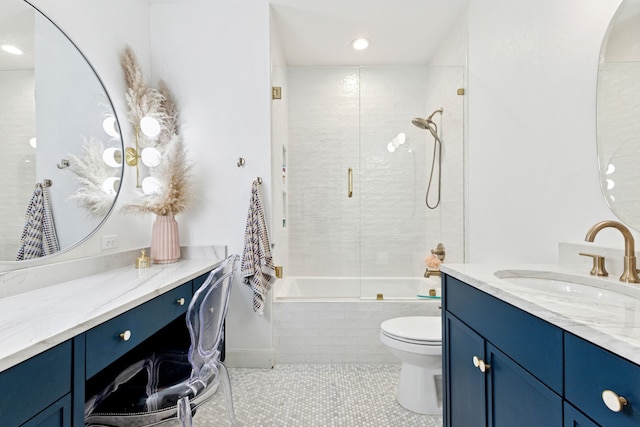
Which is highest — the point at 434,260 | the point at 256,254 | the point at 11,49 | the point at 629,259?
the point at 11,49

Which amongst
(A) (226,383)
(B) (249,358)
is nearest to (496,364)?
(A) (226,383)

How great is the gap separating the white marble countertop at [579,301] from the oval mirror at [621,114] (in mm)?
245

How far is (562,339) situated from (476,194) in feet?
5.60

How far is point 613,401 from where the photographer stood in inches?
22.5

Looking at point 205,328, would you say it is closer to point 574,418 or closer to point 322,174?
point 574,418

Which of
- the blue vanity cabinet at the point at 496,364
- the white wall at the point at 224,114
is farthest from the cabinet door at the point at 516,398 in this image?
the white wall at the point at 224,114

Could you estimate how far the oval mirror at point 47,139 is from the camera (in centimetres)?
126

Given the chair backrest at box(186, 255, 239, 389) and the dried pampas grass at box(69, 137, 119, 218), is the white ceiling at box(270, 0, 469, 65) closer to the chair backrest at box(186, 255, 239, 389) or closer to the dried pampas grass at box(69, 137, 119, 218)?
the dried pampas grass at box(69, 137, 119, 218)

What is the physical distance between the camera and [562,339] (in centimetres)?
71

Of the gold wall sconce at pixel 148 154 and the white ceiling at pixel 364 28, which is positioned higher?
the white ceiling at pixel 364 28

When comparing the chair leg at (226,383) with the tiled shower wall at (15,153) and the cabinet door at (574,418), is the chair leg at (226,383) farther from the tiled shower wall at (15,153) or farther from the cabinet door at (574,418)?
the cabinet door at (574,418)

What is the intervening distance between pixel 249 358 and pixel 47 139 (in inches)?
68.8

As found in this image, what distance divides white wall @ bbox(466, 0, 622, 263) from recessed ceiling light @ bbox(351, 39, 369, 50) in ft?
2.76

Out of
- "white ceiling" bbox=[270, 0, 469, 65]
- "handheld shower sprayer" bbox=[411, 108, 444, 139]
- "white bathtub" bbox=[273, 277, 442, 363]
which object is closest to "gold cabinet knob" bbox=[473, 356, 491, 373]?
"white bathtub" bbox=[273, 277, 442, 363]
